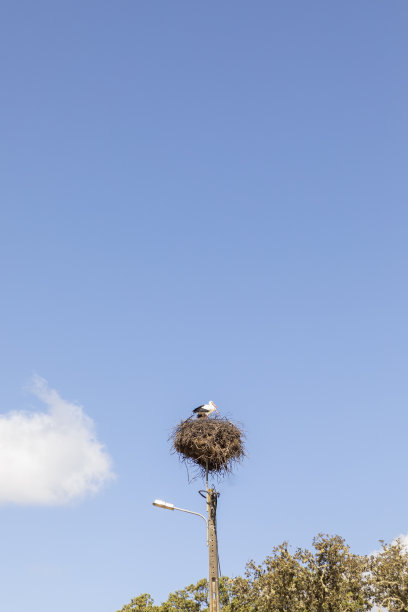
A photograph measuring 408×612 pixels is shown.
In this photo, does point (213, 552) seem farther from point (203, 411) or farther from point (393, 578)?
point (393, 578)

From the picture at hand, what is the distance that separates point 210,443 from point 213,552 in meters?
3.93

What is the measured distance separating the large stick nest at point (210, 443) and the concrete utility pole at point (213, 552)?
85.0 inches

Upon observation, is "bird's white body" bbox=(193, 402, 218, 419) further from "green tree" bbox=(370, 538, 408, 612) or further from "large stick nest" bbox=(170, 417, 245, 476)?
"green tree" bbox=(370, 538, 408, 612)

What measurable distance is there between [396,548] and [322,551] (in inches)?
189

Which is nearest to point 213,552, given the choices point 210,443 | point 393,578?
point 210,443

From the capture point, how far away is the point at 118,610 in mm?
36938

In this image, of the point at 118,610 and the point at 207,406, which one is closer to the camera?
the point at 207,406

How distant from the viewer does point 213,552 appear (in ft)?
61.3

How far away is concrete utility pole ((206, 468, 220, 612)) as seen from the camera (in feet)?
58.1

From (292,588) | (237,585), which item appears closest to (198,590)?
(237,585)

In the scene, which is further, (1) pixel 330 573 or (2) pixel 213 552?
(1) pixel 330 573

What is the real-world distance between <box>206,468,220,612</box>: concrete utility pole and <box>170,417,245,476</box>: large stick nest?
216 cm

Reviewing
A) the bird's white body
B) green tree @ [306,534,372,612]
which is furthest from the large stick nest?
green tree @ [306,534,372,612]

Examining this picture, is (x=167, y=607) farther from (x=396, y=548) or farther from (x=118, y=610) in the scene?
(x=396, y=548)
